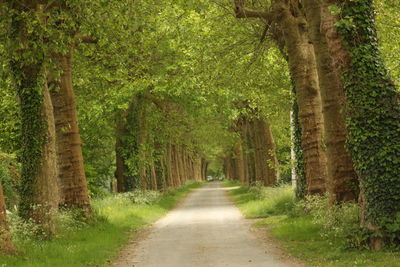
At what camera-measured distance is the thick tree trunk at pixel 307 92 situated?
58.7ft

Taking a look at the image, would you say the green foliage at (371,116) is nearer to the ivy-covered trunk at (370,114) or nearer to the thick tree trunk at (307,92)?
the ivy-covered trunk at (370,114)

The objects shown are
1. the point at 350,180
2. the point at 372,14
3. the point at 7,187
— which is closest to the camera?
the point at 372,14

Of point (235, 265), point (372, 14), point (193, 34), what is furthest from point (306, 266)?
point (193, 34)

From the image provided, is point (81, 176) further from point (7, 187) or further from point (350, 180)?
point (350, 180)

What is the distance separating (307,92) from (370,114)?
712cm

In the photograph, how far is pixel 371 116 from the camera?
1082 centimetres

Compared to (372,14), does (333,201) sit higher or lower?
lower

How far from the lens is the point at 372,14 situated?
11.5 meters

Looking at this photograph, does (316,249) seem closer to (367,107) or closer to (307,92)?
(367,107)

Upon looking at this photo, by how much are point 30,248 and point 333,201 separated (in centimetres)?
767

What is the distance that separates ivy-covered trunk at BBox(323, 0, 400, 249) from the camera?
1047cm

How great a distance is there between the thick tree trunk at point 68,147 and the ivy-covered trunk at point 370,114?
392 inches

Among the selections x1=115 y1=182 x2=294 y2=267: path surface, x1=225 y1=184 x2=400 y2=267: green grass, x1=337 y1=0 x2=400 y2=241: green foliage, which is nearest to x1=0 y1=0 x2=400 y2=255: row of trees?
x1=337 y1=0 x2=400 y2=241: green foliage

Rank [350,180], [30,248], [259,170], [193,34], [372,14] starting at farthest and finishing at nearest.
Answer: [259,170]
[193,34]
[350,180]
[30,248]
[372,14]
